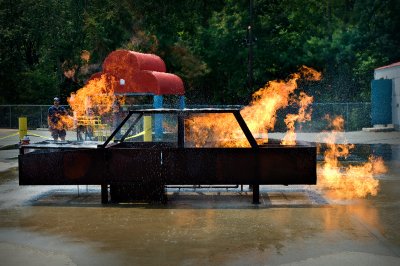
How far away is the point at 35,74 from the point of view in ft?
163

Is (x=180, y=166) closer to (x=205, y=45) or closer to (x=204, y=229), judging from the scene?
(x=204, y=229)

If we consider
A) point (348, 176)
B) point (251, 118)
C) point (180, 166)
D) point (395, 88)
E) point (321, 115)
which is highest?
point (395, 88)

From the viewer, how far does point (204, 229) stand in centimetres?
874

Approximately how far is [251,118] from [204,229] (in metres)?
15.5

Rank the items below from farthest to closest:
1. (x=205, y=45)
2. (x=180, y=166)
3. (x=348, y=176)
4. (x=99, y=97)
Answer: (x=205, y=45)
(x=99, y=97)
(x=348, y=176)
(x=180, y=166)

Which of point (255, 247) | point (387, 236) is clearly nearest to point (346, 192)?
point (387, 236)

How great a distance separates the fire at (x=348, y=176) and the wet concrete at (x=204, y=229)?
15.6 inches

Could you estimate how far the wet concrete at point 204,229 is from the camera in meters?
7.18

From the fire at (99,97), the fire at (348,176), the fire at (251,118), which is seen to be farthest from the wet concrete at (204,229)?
the fire at (99,97)

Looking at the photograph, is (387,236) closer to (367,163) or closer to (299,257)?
(299,257)

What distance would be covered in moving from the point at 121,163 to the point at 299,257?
473 cm

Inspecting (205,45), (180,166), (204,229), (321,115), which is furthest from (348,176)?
(205,45)

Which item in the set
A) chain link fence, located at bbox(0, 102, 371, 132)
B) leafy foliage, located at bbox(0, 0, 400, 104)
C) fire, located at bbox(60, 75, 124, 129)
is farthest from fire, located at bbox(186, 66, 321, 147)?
fire, located at bbox(60, 75, 124, 129)

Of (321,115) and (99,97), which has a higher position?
(99,97)
